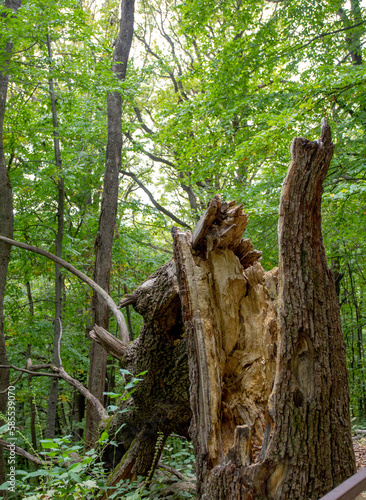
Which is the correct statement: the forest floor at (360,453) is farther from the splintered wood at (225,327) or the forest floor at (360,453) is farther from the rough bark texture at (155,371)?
the splintered wood at (225,327)

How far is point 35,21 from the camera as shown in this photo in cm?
529

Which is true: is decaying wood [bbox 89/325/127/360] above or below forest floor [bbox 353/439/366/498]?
above

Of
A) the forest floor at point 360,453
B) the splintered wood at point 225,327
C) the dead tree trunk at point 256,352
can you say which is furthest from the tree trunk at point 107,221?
the splintered wood at point 225,327

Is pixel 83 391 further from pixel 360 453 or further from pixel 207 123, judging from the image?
pixel 207 123

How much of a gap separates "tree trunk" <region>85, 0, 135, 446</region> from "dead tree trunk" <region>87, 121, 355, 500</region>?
300 cm

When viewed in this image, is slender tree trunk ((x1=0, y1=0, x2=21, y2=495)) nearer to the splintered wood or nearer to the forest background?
the forest background

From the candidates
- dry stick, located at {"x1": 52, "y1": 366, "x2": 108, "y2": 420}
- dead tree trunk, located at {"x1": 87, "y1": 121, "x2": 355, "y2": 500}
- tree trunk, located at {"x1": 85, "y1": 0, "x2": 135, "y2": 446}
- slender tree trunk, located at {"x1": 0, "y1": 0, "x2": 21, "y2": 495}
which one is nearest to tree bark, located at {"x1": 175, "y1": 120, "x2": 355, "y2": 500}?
dead tree trunk, located at {"x1": 87, "y1": 121, "x2": 355, "y2": 500}

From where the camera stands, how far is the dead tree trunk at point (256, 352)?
1.76 m

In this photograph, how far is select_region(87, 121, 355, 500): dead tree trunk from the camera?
5.79ft

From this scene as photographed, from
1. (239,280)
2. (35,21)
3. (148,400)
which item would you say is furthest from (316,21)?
(148,400)

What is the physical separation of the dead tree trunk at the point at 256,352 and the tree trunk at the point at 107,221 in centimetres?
300

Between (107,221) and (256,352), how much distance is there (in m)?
4.53

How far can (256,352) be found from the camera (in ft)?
8.30

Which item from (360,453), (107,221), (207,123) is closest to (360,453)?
(360,453)
